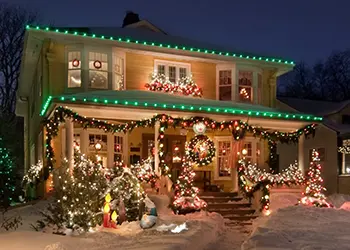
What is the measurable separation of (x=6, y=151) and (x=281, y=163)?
55.1ft

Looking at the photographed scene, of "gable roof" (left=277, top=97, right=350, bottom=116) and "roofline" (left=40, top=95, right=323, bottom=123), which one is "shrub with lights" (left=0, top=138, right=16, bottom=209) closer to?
"roofline" (left=40, top=95, right=323, bottom=123)

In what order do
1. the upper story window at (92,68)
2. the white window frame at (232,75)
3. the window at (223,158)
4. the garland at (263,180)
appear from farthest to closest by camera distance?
the window at (223,158), the white window frame at (232,75), the upper story window at (92,68), the garland at (263,180)

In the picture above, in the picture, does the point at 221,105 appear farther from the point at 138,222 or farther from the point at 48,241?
the point at 48,241

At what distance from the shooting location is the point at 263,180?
15.7 m

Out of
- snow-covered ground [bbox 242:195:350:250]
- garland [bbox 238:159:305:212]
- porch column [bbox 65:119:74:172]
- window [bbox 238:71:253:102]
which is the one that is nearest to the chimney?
window [bbox 238:71:253:102]

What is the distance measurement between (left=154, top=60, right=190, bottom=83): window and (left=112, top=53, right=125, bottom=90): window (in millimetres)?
1338

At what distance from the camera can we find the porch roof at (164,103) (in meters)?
14.9

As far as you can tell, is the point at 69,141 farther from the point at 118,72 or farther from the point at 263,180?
the point at 263,180

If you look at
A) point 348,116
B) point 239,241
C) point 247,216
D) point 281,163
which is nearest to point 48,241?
point 239,241

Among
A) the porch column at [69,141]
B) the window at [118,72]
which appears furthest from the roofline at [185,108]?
the window at [118,72]

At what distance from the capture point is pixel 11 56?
37375 mm

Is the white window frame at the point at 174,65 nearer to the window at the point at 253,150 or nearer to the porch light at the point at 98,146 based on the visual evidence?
the porch light at the point at 98,146

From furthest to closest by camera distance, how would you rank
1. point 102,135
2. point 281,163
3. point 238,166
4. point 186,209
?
point 281,163 < point 102,135 < point 238,166 < point 186,209

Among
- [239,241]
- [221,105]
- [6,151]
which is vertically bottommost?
[239,241]
